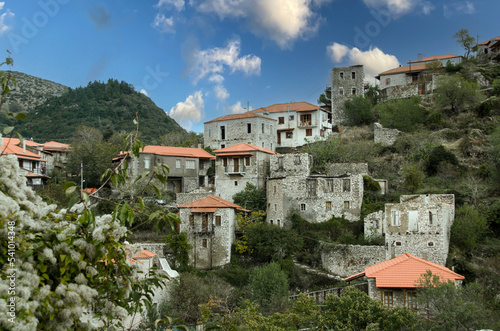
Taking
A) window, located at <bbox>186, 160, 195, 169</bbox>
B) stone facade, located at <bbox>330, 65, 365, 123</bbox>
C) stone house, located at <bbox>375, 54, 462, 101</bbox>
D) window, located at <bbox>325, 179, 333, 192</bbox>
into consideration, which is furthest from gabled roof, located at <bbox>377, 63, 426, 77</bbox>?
window, located at <bbox>325, 179, 333, 192</bbox>

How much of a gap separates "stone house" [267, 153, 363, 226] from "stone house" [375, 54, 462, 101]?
32097mm

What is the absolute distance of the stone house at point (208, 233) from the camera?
3256cm

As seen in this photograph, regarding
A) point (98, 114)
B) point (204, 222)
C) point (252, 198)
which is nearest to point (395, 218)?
point (252, 198)

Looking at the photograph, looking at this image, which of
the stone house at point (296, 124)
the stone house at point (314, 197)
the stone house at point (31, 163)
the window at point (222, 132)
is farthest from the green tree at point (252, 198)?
the stone house at point (31, 163)

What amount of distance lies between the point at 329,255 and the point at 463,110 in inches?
1176

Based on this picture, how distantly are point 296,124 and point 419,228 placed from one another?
2670 centimetres

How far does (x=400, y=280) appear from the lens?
22.7m

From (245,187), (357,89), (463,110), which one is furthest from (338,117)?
(245,187)

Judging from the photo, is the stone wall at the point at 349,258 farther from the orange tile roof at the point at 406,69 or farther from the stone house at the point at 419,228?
the orange tile roof at the point at 406,69

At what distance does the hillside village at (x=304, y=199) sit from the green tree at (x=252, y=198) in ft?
0.42

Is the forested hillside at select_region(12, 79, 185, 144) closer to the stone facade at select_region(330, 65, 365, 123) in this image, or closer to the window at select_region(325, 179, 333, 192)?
the stone facade at select_region(330, 65, 365, 123)

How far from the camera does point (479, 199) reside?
34125 mm

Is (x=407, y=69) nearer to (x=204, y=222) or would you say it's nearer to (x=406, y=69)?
(x=406, y=69)

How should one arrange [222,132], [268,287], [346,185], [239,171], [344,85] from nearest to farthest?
[268,287], [346,185], [239,171], [222,132], [344,85]
